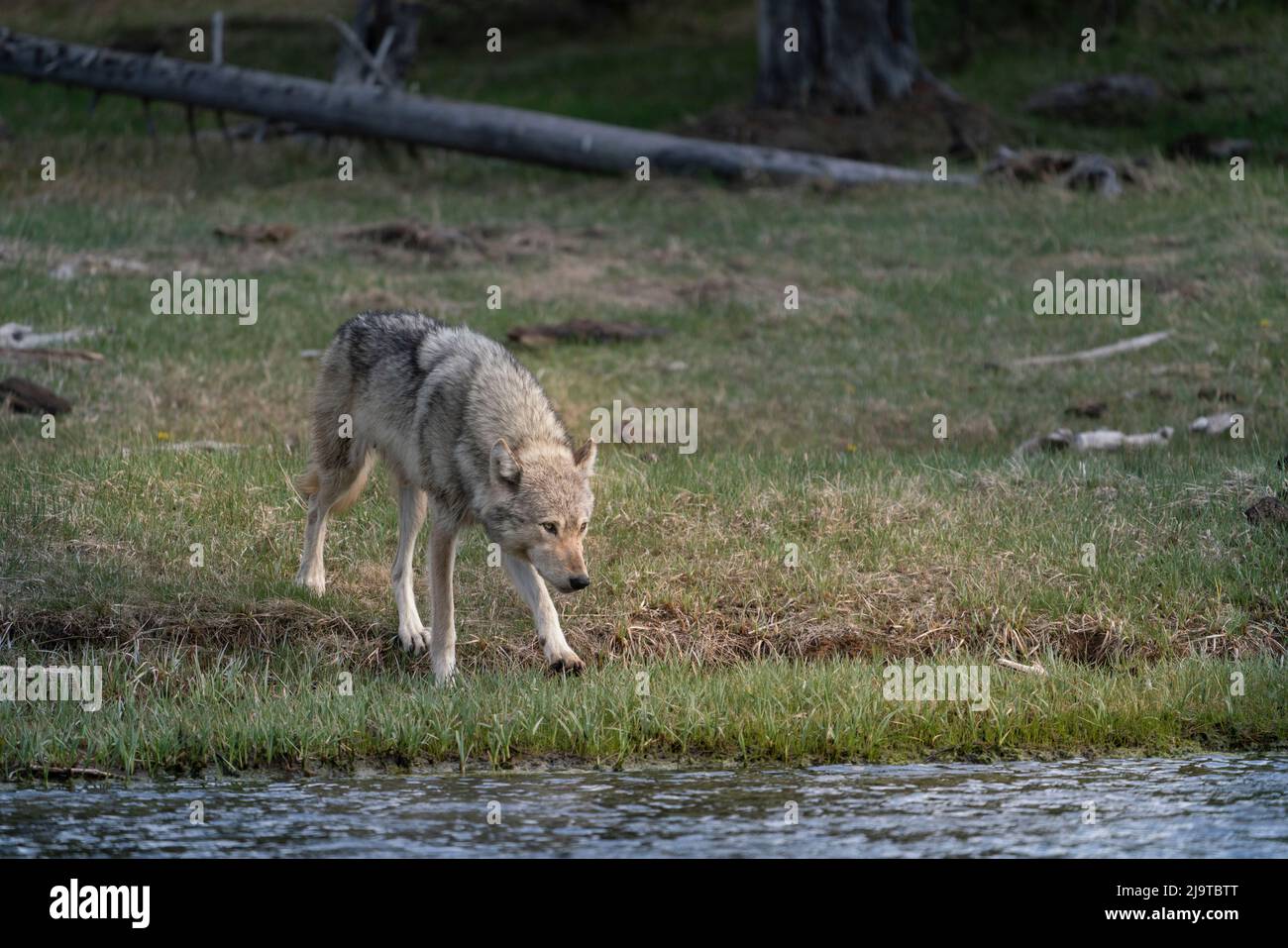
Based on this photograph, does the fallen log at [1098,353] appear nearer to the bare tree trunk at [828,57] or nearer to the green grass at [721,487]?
the green grass at [721,487]

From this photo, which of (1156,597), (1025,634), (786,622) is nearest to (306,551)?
(786,622)

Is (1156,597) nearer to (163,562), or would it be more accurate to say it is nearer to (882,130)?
(163,562)

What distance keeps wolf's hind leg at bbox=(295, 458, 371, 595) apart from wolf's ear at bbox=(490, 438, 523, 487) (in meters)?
1.79

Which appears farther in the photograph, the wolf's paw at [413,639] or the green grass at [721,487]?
the wolf's paw at [413,639]

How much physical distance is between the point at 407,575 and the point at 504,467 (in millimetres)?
1332

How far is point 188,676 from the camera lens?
882 centimetres

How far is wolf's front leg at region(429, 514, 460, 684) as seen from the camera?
29.0 ft

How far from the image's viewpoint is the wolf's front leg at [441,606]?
884cm

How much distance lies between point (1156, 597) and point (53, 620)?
6.34 meters

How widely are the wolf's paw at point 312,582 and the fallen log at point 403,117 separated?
1513 cm

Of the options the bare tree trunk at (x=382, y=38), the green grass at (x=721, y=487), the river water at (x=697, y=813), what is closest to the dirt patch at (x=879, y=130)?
the green grass at (x=721, y=487)
